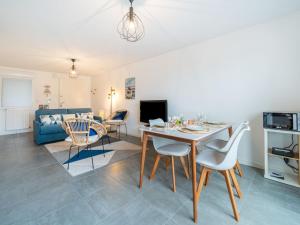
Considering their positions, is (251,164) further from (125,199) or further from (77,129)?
(77,129)

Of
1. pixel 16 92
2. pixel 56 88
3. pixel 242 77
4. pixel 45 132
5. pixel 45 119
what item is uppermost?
pixel 56 88

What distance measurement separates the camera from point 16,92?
16.0 ft

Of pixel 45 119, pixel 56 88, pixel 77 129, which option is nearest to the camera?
pixel 77 129

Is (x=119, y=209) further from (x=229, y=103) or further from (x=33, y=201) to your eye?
(x=229, y=103)

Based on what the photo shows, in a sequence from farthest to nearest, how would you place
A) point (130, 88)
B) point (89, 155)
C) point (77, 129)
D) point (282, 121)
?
1. point (130, 88)
2. point (89, 155)
3. point (77, 129)
4. point (282, 121)

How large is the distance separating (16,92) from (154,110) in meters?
5.11

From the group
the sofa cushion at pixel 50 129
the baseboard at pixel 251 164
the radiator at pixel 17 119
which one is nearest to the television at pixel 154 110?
the baseboard at pixel 251 164

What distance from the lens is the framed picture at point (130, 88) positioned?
14.7 ft

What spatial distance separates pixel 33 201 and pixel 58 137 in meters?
2.64

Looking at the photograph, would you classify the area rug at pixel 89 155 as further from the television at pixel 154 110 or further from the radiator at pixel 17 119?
the radiator at pixel 17 119

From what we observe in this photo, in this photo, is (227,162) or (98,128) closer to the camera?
(227,162)

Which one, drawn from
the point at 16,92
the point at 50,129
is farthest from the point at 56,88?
the point at 50,129

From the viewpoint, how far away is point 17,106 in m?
4.88

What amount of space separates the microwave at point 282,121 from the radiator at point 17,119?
700 cm
